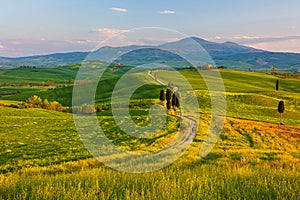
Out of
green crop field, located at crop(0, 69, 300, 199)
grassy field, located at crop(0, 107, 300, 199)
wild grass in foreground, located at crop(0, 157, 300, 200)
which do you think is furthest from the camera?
green crop field, located at crop(0, 69, 300, 199)

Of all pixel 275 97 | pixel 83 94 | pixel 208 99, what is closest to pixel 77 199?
pixel 208 99

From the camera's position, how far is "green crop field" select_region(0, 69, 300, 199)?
7746 millimetres

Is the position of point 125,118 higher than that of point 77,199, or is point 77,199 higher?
point 77,199

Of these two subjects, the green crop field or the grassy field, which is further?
the green crop field

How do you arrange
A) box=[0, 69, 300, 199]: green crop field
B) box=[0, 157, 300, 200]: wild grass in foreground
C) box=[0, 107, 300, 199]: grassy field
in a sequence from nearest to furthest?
box=[0, 157, 300, 200]: wild grass in foreground, box=[0, 107, 300, 199]: grassy field, box=[0, 69, 300, 199]: green crop field

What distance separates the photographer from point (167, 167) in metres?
13.4

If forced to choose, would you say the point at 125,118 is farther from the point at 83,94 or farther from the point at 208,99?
the point at 83,94

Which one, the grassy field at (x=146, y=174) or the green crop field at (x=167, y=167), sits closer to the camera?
the grassy field at (x=146, y=174)

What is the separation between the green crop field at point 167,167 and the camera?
7.75 meters

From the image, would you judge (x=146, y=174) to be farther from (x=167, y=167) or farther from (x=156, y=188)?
(x=167, y=167)

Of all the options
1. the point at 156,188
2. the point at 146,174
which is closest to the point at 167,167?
the point at 146,174

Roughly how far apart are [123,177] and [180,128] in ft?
126

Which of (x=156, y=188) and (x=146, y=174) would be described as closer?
(x=156, y=188)

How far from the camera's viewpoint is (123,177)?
9.16 metres
